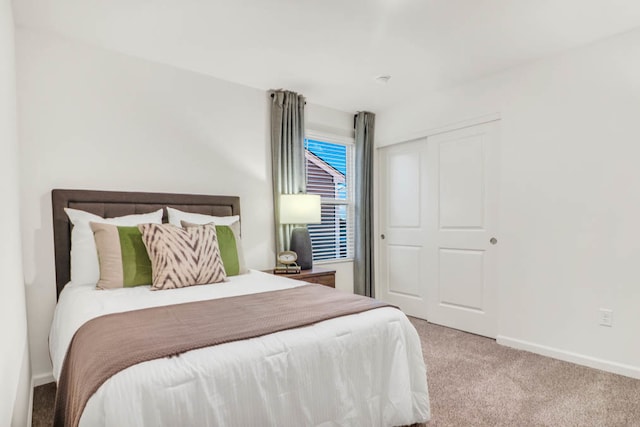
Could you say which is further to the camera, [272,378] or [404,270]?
[404,270]

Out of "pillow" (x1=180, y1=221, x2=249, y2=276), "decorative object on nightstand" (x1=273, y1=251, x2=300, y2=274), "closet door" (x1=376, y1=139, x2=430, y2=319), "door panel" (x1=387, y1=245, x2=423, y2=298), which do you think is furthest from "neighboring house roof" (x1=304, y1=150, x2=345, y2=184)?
"pillow" (x1=180, y1=221, x2=249, y2=276)

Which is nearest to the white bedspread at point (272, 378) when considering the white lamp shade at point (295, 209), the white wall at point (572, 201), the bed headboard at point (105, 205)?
the bed headboard at point (105, 205)

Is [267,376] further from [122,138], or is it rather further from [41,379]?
[122,138]

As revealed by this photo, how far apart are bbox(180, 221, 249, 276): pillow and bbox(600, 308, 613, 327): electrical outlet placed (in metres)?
2.71

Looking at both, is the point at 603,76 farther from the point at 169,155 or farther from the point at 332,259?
the point at 169,155

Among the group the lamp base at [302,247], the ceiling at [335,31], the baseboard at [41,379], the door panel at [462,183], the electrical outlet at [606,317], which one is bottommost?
the baseboard at [41,379]

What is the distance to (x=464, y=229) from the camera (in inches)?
Answer: 142

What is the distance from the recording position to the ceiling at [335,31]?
7.29 ft

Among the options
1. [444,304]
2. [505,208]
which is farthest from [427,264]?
[505,208]

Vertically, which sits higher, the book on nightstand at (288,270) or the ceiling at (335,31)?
the ceiling at (335,31)

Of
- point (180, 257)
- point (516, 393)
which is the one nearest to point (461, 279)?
point (516, 393)

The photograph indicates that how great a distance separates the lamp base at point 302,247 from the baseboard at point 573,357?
189 centimetres

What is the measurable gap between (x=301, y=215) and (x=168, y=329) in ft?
7.00

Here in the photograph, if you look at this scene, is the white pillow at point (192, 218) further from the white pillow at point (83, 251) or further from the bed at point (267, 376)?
the bed at point (267, 376)
